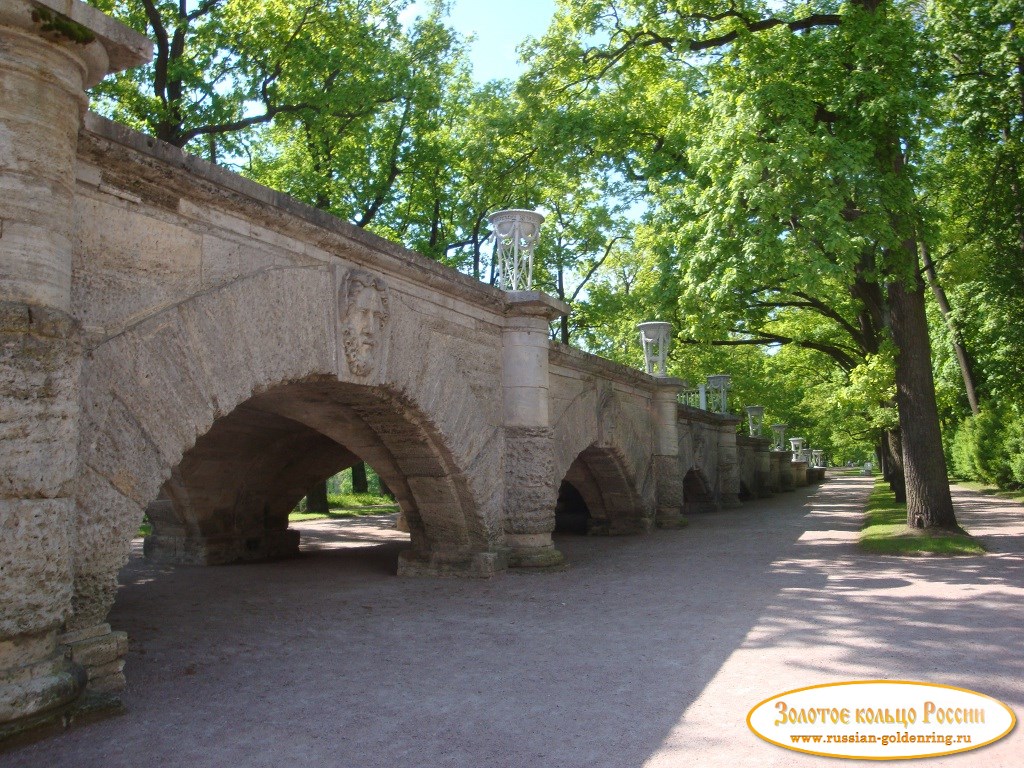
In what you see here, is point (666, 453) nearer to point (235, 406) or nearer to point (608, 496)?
point (608, 496)

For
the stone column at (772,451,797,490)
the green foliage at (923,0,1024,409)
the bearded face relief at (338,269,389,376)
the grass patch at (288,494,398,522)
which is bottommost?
the grass patch at (288,494,398,522)

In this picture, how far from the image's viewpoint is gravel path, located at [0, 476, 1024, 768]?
11.0 feet

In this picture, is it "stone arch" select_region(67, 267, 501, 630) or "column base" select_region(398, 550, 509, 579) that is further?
"column base" select_region(398, 550, 509, 579)

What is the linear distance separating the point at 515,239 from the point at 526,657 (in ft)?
16.7

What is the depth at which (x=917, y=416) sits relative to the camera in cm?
1048

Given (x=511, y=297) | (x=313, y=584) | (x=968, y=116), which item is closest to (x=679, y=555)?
(x=511, y=297)

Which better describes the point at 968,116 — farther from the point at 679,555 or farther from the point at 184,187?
the point at 184,187

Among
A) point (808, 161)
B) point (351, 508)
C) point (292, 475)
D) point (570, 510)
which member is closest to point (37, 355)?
point (292, 475)

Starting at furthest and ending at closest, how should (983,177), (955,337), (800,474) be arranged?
1. (800,474)
2. (955,337)
3. (983,177)

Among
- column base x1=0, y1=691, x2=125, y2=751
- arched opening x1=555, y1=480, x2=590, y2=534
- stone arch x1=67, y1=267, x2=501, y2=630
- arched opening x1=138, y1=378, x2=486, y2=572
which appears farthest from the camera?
arched opening x1=555, y1=480, x2=590, y2=534

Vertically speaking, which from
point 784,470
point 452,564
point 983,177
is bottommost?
point 452,564

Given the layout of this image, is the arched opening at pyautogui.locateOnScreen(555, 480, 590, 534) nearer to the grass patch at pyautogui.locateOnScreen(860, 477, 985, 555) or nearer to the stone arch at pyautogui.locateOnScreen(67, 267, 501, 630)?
the grass patch at pyautogui.locateOnScreen(860, 477, 985, 555)

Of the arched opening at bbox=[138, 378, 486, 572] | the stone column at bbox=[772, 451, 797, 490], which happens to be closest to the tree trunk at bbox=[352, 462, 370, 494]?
the stone column at bbox=[772, 451, 797, 490]

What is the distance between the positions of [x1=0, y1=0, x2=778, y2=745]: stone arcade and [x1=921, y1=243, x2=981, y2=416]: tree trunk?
12391 millimetres
